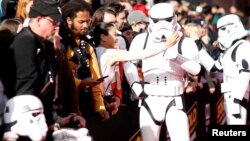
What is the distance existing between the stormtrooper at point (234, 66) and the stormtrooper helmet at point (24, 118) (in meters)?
5.36

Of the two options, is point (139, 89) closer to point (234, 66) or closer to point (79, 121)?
point (79, 121)

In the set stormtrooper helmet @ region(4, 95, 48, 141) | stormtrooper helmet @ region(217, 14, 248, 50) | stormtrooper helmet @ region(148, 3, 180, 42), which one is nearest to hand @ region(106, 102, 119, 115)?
stormtrooper helmet @ region(148, 3, 180, 42)

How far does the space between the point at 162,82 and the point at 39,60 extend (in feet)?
9.39

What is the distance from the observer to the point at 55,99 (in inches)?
234

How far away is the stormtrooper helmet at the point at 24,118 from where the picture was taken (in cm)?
482

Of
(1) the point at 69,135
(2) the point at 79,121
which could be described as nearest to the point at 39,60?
(1) the point at 69,135

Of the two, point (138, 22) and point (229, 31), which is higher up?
point (138, 22)

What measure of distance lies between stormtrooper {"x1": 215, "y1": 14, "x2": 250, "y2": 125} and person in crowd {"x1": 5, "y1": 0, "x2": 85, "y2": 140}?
447 centimetres

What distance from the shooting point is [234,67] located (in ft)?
32.7

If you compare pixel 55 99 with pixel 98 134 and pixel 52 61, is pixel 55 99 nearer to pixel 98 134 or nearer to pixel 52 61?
pixel 52 61

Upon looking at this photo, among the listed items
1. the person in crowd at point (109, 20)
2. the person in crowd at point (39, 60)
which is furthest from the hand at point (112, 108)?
the person in crowd at point (39, 60)

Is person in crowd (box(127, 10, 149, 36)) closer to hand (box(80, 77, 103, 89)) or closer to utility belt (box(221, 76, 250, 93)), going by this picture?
utility belt (box(221, 76, 250, 93))

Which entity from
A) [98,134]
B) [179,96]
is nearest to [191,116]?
[179,96]

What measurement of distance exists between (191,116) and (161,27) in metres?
2.80
